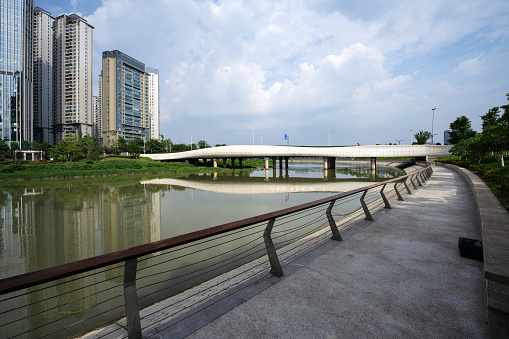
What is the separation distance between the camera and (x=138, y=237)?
832cm

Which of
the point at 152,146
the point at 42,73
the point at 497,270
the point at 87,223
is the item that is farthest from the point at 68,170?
the point at 42,73

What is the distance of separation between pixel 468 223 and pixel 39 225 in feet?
49.5

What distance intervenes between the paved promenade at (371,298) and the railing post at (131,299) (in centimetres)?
30

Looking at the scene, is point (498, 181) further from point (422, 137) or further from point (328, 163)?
point (422, 137)

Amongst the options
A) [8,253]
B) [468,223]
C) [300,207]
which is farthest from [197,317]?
[8,253]

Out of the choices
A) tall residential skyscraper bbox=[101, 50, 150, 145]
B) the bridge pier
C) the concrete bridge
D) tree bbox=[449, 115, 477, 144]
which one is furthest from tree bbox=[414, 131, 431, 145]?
tall residential skyscraper bbox=[101, 50, 150, 145]

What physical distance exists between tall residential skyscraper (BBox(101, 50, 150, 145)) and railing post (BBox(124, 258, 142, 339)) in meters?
127

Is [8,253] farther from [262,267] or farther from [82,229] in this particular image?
[262,267]

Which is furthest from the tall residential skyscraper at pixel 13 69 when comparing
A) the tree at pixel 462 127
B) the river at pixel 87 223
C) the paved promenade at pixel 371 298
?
the tree at pixel 462 127

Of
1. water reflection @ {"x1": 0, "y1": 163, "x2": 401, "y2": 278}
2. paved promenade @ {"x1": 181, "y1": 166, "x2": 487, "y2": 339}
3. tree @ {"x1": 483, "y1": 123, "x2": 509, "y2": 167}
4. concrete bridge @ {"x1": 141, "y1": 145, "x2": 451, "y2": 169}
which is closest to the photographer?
paved promenade @ {"x1": 181, "y1": 166, "x2": 487, "y2": 339}

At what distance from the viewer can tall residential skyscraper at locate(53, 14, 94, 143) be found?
10912 centimetres

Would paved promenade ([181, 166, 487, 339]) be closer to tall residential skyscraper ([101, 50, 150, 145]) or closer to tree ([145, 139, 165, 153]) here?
tree ([145, 139, 165, 153])

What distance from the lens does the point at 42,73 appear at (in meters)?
114

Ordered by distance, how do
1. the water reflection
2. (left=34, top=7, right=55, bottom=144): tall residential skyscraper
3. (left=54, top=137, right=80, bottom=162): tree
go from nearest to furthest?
the water reflection, (left=54, top=137, right=80, bottom=162): tree, (left=34, top=7, right=55, bottom=144): tall residential skyscraper
